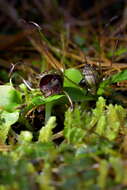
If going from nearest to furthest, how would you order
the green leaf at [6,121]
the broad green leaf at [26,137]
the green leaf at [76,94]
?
the broad green leaf at [26,137] → the green leaf at [6,121] → the green leaf at [76,94]

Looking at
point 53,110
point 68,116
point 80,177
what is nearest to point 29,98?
point 53,110

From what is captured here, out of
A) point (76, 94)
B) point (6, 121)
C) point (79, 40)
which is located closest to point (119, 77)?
point (76, 94)

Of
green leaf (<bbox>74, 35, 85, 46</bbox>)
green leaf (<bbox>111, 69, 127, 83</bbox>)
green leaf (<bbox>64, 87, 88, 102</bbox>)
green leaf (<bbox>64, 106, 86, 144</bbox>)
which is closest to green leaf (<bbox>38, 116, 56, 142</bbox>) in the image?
green leaf (<bbox>64, 106, 86, 144</bbox>)

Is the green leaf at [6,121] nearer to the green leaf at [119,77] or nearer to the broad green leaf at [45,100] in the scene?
the broad green leaf at [45,100]

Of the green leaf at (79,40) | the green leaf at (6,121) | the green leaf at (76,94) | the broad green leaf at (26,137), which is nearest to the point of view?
the broad green leaf at (26,137)

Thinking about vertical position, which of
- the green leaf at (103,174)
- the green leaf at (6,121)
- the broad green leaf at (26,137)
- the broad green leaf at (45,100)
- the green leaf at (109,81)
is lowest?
the green leaf at (103,174)

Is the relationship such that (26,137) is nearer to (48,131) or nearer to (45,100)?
(48,131)

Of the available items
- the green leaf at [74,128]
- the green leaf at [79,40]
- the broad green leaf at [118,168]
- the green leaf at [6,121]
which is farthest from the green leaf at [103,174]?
the green leaf at [79,40]

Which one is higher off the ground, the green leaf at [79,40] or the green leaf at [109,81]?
the green leaf at [79,40]
